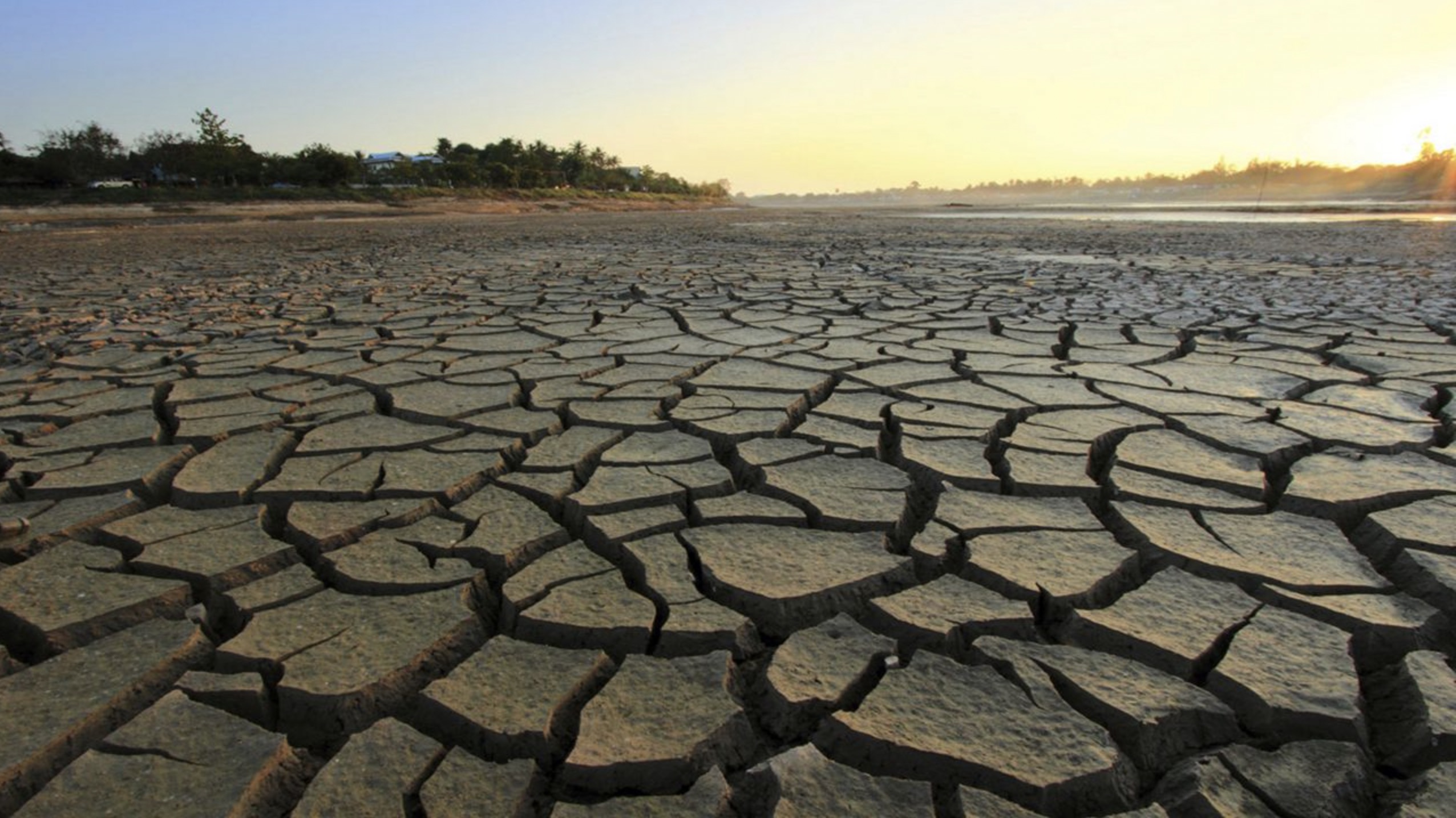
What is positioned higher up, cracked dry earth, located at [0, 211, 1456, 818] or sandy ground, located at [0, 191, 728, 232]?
sandy ground, located at [0, 191, 728, 232]

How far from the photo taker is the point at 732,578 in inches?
54.2

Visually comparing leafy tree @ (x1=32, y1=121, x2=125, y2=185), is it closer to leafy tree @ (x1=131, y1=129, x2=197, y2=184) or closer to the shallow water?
leafy tree @ (x1=131, y1=129, x2=197, y2=184)

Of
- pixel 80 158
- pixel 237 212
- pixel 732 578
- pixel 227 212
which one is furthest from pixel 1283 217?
pixel 80 158

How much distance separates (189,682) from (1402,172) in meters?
58.1

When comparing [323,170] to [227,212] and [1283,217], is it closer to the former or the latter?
[227,212]

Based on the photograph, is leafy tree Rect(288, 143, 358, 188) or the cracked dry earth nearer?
the cracked dry earth

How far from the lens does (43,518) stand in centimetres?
166

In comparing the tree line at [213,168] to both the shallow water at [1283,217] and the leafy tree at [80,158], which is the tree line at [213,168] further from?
the shallow water at [1283,217]

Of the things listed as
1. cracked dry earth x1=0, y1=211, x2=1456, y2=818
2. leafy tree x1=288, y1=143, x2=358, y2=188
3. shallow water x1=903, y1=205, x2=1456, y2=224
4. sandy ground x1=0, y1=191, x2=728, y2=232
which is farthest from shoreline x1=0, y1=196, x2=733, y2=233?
cracked dry earth x1=0, y1=211, x2=1456, y2=818

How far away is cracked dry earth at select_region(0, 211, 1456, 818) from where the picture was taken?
959mm

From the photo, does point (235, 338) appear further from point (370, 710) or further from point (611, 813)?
point (611, 813)

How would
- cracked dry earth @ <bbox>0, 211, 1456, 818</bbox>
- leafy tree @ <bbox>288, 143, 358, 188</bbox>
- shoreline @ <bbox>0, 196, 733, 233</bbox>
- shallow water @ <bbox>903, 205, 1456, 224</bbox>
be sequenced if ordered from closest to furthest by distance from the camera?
1. cracked dry earth @ <bbox>0, 211, 1456, 818</bbox>
2. shoreline @ <bbox>0, 196, 733, 233</bbox>
3. shallow water @ <bbox>903, 205, 1456, 224</bbox>
4. leafy tree @ <bbox>288, 143, 358, 188</bbox>

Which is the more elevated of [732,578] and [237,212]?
[237,212]

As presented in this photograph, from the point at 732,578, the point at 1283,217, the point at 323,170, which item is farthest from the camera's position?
the point at 323,170
